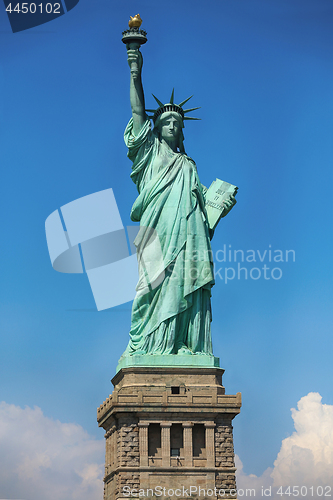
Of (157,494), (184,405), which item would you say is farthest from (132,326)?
(157,494)

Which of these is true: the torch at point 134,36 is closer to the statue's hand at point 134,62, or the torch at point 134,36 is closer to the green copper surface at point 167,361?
the statue's hand at point 134,62

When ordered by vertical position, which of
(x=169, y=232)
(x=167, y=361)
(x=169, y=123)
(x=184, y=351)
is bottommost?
(x=167, y=361)

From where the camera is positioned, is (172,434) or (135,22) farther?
(135,22)

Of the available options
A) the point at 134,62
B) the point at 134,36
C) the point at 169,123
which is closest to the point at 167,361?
the point at 169,123

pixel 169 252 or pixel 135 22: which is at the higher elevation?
pixel 135 22

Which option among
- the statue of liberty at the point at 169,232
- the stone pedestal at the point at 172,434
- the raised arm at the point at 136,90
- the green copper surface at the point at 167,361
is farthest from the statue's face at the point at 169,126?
the stone pedestal at the point at 172,434

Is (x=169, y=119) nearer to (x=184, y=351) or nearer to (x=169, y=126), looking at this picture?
(x=169, y=126)

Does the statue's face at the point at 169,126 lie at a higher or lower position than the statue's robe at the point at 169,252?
higher
